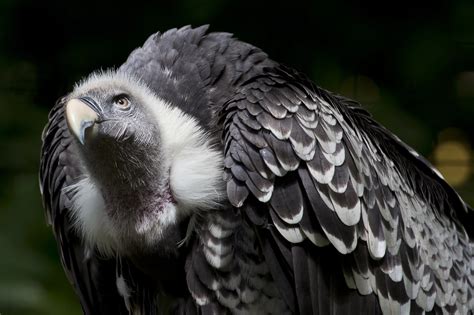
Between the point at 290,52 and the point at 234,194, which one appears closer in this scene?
the point at 234,194

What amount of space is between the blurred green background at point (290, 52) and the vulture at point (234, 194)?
777 millimetres

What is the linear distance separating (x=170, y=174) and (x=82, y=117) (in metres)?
0.36

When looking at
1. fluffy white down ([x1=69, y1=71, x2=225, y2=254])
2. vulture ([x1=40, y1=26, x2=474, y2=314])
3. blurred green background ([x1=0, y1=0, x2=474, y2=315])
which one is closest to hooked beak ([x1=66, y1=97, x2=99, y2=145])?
vulture ([x1=40, y1=26, x2=474, y2=314])

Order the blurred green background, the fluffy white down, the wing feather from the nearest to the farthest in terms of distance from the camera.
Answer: the wing feather < the fluffy white down < the blurred green background

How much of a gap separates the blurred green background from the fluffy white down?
885 millimetres

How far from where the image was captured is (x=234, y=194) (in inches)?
121

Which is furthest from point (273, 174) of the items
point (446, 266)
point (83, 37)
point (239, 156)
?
point (83, 37)

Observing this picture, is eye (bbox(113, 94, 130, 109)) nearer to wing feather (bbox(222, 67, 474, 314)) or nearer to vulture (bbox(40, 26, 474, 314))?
vulture (bbox(40, 26, 474, 314))

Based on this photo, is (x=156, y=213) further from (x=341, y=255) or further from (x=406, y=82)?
(x=406, y=82)

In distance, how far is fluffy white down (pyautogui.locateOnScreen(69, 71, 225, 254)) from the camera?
322cm

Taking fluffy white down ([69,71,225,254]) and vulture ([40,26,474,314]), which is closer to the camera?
vulture ([40,26,474,314])

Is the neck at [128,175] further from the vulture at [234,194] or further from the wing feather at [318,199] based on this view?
the wing feather at [318,199]

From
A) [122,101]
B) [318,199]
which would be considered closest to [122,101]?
[122,101]

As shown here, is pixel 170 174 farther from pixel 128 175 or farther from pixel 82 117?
pixel 82 117
